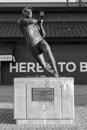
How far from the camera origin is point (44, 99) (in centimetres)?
1120

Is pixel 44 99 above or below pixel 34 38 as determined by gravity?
below

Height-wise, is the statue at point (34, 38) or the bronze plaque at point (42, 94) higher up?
the statue at point (34, 38)

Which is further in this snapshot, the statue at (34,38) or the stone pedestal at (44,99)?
the statue at (34,38)

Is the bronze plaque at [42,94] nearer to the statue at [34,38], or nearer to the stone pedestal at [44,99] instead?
the stone pedestal at [44,99]

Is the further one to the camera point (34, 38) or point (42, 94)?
point (34, 38)

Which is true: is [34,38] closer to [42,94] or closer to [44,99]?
[42,94]

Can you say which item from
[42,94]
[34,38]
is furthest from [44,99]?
[34,38]

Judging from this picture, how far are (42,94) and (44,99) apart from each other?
0.56 ft

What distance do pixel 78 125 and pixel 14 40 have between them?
20687mm

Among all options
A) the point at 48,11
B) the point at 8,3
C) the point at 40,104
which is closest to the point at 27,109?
the point at 40,104

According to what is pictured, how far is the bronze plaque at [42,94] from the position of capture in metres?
11.1

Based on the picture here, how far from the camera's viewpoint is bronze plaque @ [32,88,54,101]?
11.1 meters

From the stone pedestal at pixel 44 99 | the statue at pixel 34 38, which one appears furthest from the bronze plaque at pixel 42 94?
the statue at pixel 34 38

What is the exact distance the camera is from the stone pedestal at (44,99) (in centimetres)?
1109
